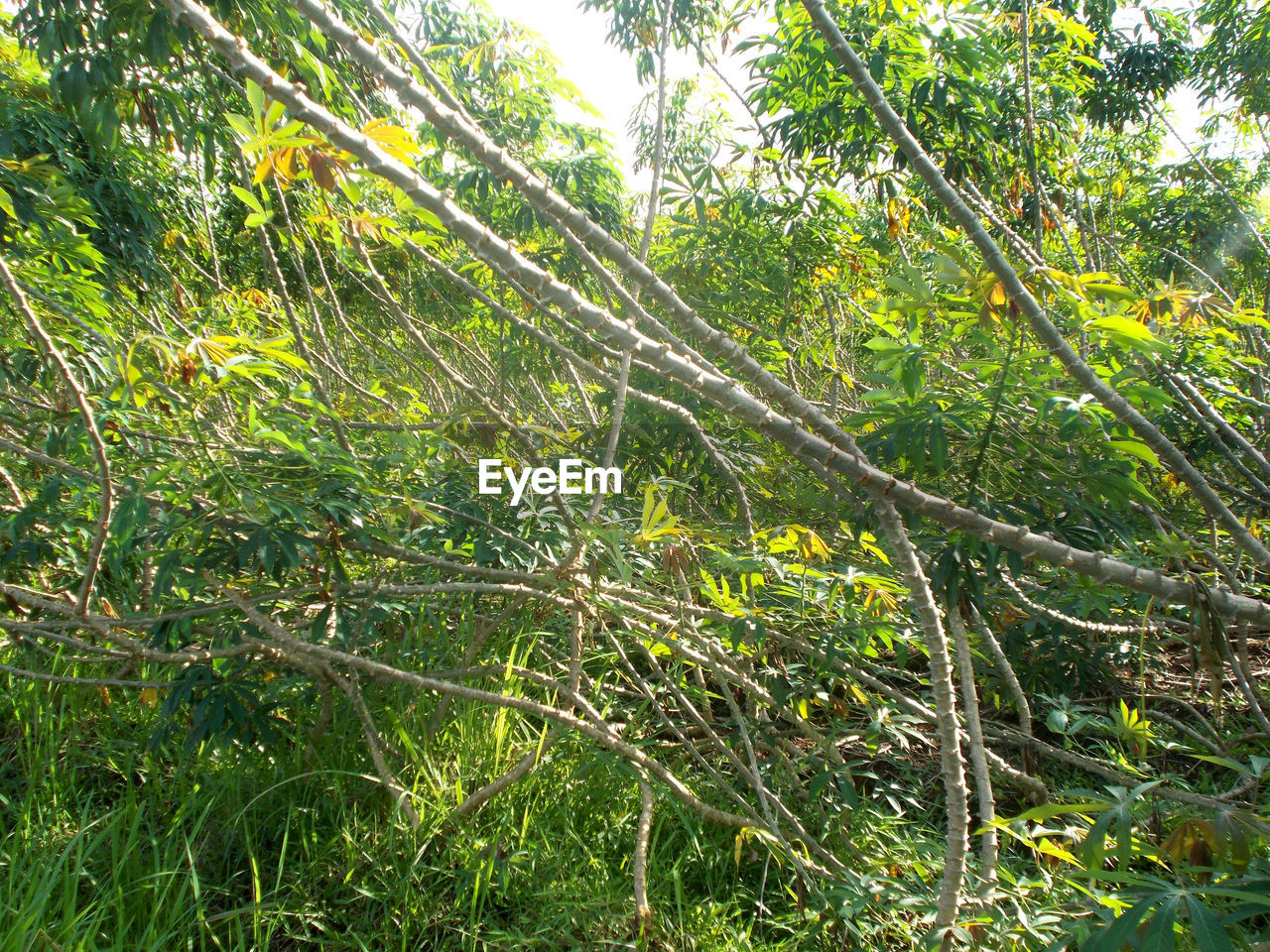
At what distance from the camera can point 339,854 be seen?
1757 millimetres

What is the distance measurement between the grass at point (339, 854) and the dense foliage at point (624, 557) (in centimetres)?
1

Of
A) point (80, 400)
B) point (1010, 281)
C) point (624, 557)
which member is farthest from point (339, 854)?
point (1010, 281)

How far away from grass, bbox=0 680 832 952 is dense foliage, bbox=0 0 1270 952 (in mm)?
13

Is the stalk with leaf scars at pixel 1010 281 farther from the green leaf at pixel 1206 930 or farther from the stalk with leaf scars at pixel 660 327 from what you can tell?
the green leaf at pixel 1206 930

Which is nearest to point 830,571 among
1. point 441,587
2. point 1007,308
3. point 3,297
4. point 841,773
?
point 841,773

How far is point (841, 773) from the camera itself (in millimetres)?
1802

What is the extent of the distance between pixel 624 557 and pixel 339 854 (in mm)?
988

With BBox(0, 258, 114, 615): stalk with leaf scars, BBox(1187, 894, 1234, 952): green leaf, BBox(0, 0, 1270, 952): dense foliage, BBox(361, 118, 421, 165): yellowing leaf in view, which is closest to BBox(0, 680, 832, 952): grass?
BBox(0, 0, 1270, 952): dense foliage

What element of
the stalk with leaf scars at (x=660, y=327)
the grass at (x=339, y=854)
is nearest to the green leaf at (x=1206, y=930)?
the stalk with leaf scars at (x=660, y=327)

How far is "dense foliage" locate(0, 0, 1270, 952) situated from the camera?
1130mm

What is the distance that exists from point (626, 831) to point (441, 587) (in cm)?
81

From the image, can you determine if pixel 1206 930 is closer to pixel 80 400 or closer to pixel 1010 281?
pixel 1010 281

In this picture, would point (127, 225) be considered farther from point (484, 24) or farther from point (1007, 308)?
point (1007, 308)

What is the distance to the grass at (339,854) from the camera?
1552 millimetres
